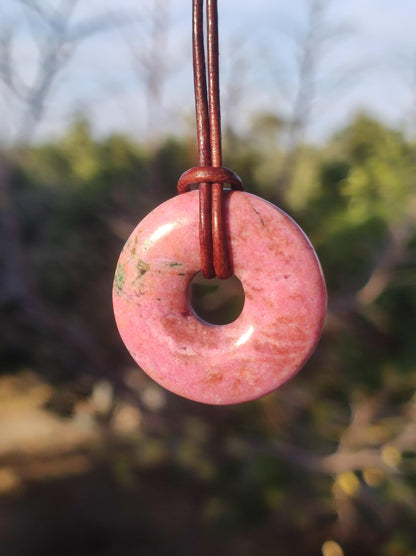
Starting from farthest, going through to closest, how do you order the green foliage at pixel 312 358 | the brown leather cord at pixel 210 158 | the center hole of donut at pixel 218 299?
1. the center hole of donut at pixel 218 299
2. the green foliage at pixel 312 358
3. the brown leather cord at pixel 210 158

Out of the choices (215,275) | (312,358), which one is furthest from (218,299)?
(215,275)

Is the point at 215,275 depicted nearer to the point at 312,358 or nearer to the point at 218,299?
the point at 218,299

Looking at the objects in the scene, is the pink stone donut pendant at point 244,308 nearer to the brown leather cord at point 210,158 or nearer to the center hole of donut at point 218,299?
the brown leather cord at point 210,158

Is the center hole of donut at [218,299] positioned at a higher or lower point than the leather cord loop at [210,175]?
higher

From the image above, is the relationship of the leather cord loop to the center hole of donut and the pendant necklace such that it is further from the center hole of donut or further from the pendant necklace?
the center hole of donut

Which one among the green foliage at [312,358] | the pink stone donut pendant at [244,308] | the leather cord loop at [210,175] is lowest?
the pink stone donut pendant at [244,308]

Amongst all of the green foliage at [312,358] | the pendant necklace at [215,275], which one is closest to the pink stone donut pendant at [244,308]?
the pendant necklace at [215,275]
